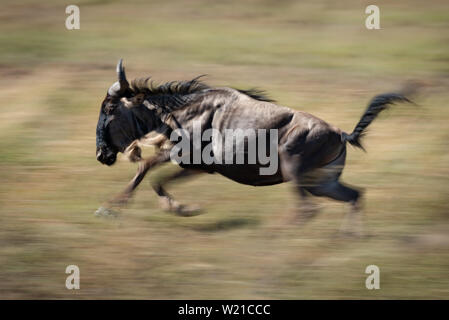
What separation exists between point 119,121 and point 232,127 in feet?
3.64

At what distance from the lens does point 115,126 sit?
7.91m

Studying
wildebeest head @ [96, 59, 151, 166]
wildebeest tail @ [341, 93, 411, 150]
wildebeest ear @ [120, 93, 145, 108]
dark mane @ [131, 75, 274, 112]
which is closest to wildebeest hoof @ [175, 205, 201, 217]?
wildebeest head @ [96, 59, 151, 166]

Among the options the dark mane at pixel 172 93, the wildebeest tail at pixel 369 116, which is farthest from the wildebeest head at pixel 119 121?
the wildebeest tail at pixel 369 116

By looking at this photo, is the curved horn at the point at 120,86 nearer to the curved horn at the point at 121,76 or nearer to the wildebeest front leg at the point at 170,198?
the curved horn at the point at 121,76

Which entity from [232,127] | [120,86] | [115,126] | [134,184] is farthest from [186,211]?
[120,86]

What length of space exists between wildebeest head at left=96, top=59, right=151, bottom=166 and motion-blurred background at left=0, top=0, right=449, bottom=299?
64 centimetres

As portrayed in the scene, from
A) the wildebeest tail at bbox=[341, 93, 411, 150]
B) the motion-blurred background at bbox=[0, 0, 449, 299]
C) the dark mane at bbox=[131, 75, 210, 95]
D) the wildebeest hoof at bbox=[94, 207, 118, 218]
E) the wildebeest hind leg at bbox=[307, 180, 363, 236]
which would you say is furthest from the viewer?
the dark mane at bbox=[131, 75, 210, 95]

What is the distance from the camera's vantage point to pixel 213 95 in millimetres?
7773

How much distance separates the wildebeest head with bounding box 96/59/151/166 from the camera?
7887mm

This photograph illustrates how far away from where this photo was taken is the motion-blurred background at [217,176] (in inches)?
260

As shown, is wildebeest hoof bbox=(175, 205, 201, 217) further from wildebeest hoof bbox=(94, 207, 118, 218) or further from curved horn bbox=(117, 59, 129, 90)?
curved horn bbox=(117, 59, 129, 90)

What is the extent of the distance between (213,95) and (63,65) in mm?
6611

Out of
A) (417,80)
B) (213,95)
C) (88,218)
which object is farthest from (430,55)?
(88,218)

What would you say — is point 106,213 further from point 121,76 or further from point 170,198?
point 121,76
